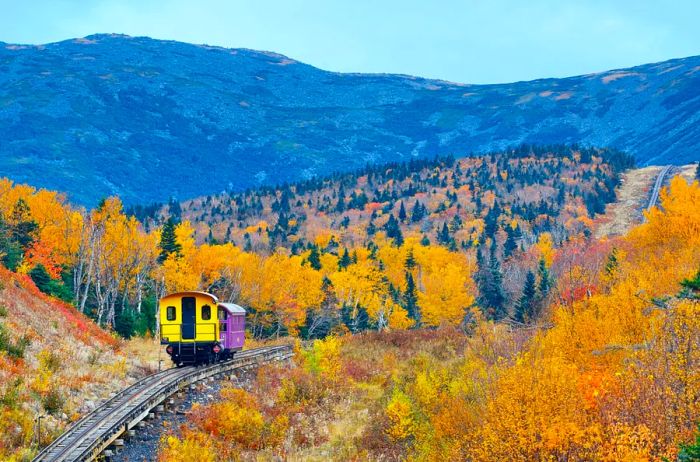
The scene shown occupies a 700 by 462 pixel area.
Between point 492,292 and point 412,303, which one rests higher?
point 492,292

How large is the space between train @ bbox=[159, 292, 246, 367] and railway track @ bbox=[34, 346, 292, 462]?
219cm

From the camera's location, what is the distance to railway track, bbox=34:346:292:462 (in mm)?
15211

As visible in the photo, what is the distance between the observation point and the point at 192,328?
102ft

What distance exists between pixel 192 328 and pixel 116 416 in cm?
1276

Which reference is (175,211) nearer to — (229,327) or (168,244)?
(168,244)

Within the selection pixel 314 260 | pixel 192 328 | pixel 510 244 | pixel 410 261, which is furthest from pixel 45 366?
pixel 510 244

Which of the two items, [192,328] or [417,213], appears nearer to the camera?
[192,328]

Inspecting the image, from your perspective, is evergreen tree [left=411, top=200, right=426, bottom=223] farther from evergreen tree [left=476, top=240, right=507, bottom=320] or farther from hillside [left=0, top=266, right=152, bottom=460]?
hillside [left=0, top=266, right=152, bottom=460]

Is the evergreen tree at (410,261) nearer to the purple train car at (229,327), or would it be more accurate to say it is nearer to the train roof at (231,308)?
the train roof at (231,308)

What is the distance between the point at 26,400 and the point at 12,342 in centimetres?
462

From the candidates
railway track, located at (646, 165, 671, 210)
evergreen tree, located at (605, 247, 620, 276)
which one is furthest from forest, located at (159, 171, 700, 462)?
railway track, located at (646, 165, 671, 210)

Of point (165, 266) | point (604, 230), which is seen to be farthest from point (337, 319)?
point (604, 230)

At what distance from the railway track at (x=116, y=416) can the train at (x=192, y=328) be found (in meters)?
2.19

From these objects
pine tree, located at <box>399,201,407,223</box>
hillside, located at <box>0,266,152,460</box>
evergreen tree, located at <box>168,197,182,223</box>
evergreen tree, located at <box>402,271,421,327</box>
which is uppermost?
evergreen tree, located at <box>168,197,182,223</box>
